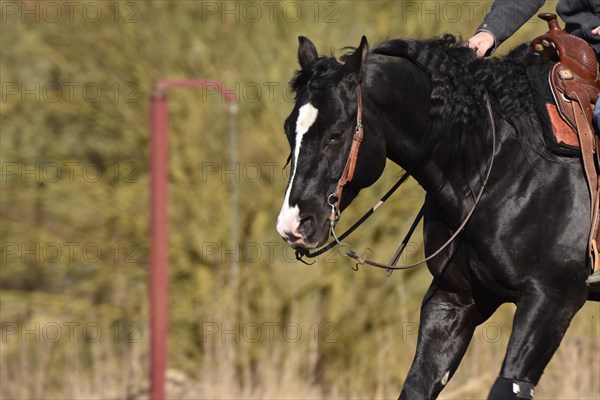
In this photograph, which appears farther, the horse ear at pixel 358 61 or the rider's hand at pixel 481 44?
the rider's hand at pixel 481 44

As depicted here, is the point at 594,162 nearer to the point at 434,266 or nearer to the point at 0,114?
the point at 434,266

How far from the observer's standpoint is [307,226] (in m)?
3.52

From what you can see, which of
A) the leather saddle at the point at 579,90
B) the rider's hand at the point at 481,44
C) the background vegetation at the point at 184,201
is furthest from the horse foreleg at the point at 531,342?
the background vegetation at the point at 184,201

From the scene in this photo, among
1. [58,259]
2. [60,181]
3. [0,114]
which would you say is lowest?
[58,259]

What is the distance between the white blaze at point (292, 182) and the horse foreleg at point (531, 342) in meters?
0.87

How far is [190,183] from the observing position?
8.84 metres

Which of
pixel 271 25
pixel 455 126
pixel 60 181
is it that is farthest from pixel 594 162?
pixel 60 181

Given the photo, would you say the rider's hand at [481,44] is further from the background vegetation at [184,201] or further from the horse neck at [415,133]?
the background vegetation at [184,201]

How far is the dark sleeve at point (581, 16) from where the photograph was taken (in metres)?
4.20

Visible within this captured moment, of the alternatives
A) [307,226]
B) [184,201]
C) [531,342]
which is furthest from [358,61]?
[184,201]

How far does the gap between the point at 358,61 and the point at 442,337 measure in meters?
1.17

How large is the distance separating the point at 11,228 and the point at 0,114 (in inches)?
39.2

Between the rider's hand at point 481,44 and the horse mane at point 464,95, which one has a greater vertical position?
the rider's hand at point 481,44

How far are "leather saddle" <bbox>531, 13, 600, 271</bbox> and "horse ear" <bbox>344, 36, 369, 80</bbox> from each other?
2.53 ft
